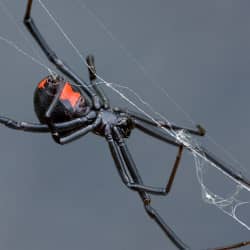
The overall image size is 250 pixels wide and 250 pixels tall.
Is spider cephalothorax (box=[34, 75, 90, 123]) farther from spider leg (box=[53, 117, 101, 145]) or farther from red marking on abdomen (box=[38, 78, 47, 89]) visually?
spider leg (box=[53, 117, 101, 145])

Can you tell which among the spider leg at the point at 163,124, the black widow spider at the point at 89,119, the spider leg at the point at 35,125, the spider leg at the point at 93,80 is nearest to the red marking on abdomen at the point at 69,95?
the black widow spider at the point at 89,119

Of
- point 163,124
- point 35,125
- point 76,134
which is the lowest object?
point 163,124

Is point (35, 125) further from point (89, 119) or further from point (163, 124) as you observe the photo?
point (163, 124)

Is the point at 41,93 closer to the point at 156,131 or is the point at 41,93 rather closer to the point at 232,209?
the point at 156,131

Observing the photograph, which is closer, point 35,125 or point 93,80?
point 35,125

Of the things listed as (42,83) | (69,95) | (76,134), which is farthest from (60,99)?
(76,134)

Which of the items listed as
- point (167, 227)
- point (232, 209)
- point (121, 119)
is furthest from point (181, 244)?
point (121, 119)

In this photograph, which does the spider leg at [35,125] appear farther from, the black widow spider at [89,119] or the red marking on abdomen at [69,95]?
the red marking on abdomen at [69,95]
